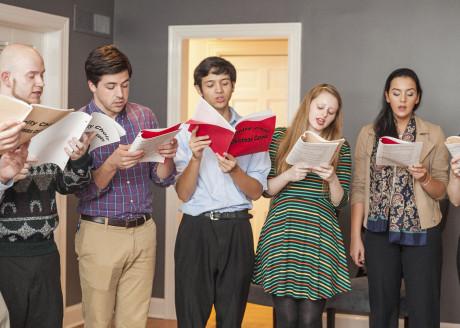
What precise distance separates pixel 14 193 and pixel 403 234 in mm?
1735

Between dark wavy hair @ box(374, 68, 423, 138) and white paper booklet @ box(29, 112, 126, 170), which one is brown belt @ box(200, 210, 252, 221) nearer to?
white paper booklet @ box(29, 112, 126, 170)

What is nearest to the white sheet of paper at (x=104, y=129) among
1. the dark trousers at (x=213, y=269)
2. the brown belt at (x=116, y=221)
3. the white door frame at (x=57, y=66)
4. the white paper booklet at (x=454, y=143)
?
the brown belt at (x=116, y=221)

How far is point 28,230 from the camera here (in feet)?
8.57

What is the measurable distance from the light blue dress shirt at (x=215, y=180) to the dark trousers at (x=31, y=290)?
67 cm

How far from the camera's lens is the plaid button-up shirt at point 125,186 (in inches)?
116

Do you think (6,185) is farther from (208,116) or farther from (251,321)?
(251,321)

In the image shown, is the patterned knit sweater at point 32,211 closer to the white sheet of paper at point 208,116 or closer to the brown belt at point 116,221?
the brown belt at point 116,221

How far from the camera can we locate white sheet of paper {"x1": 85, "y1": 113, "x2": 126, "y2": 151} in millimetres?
2717

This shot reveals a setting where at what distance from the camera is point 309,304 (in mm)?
3158

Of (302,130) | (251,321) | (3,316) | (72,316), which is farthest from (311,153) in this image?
(72,316)

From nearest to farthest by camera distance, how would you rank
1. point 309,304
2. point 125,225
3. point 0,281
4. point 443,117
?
point 0,281 → point 125,225 → point 309,304 → point 443,117

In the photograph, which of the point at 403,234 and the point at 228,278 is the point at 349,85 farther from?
the point at 228,278

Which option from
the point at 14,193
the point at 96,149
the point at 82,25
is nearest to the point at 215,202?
the point at 96,149

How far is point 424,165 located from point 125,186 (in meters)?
1.43
